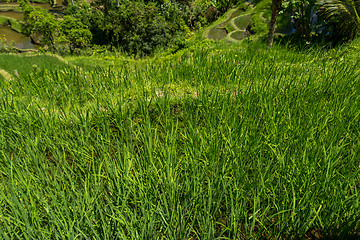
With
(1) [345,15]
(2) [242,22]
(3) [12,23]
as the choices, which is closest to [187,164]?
(1) [345,15]

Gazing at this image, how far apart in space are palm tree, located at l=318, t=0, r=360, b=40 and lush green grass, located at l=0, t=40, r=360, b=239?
15.1 ft

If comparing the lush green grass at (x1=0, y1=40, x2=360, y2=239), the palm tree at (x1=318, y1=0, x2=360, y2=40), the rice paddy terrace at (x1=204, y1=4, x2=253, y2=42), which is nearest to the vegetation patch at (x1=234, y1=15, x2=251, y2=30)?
the rice paddy terrace at (x1=204, y1=4, x2=253, y2=42)

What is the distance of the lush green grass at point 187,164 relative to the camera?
116 cm

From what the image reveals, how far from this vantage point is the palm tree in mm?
5933

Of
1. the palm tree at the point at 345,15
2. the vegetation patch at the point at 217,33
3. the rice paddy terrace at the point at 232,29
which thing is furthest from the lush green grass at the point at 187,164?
the vegetation patch at the point at 217,33

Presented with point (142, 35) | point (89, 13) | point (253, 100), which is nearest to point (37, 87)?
point (253, 100)

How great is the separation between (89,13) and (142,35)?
24.8 ft

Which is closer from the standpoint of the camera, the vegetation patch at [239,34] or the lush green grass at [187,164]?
the lush green grass at [187,164]

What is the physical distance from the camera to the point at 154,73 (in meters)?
3.38

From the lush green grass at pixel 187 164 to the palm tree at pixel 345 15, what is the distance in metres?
4.59

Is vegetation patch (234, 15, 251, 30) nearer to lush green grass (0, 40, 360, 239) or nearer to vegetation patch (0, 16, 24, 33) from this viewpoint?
lush green grass (0, 40, 360, 239)

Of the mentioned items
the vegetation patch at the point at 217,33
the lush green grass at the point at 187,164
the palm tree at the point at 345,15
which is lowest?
the lush green grass at the point at 187,164

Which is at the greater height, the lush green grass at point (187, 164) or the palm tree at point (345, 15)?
the palm tree at point (345, 15)

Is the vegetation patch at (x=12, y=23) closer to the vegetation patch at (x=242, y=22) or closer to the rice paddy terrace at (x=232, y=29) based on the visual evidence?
the rice paddy terrace at (x=232, y=29)
